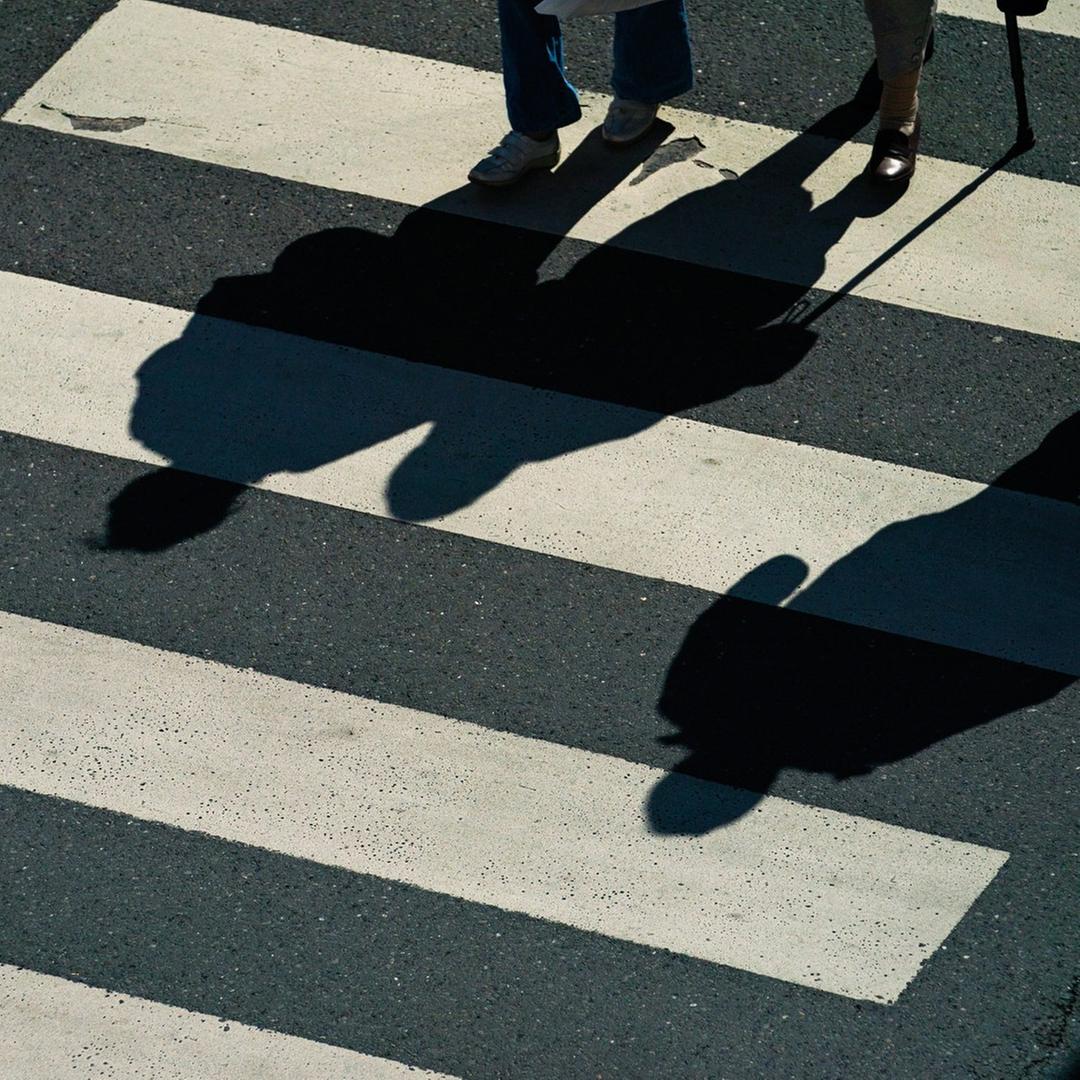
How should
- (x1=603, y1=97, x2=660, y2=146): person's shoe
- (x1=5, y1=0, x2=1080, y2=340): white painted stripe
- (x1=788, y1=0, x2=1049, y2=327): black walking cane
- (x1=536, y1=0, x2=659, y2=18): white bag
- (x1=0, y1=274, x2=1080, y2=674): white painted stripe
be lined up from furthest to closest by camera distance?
(x1=603, y1=97, x2=660, y2=146): person's shoe, (x1=5, y1=0, x2=1080, y2=340): white painted stripe, (x1=788, y1=0, x2=1049, y2=327): black walking cane, (x1=536, y1=0, x2=659, y2=18): white bag, (x1=0, y1=274, x2=1080, y2=674): white painted stripe

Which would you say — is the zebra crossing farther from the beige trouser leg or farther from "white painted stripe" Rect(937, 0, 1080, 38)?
"white painted stripe" Rect(937, 0, 1080, 38)

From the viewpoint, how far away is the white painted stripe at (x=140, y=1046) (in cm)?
374

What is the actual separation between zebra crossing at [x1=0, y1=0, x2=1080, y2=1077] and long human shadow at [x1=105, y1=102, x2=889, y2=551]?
2 cm

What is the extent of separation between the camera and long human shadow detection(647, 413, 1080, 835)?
4.39 metres

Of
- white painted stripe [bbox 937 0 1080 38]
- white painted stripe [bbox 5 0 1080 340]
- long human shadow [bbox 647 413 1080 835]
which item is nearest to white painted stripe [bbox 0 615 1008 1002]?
long human shadow [bbox 647 413 1080 835]

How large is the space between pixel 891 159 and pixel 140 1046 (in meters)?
3.92

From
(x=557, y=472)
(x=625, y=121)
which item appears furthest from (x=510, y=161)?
(x=557, y=472)

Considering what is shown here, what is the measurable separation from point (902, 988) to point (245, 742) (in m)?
1.69

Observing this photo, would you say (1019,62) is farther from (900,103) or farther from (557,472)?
(557,472)

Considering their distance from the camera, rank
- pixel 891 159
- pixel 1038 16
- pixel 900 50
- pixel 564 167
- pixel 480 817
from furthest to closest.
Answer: pixel 1038 16, pixel 564 167, pixel 891 159, pixel 900 50, pixel 480 817

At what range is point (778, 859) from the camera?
4.18 metres

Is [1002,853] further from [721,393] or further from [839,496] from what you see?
[721,393]

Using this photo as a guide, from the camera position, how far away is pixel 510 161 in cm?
598

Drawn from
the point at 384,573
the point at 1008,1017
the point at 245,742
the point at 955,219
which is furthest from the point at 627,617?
the point at 955,219
